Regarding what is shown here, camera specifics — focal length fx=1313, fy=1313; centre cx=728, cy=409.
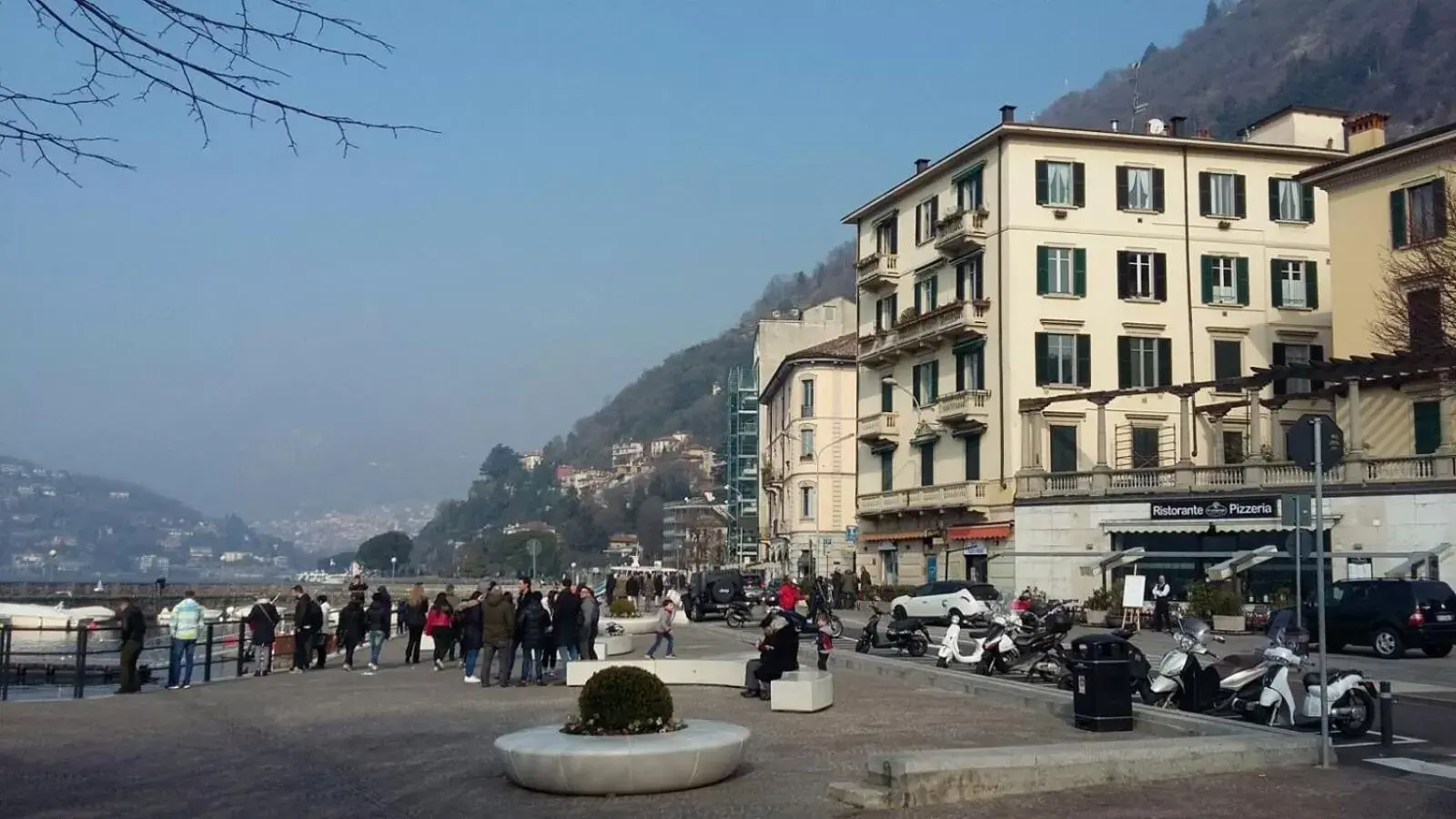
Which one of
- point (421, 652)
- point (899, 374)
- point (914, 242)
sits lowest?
point (421, 652)

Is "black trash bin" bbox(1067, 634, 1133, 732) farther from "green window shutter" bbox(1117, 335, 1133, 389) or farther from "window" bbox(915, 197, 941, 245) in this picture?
"window" bbox(915, 197, 941, 245)

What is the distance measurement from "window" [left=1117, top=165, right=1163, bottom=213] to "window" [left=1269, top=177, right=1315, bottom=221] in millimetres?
4419

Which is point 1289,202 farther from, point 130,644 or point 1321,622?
point 130,644

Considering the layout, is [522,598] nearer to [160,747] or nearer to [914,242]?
[160,747]

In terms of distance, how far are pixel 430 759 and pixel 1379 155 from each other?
114 ft

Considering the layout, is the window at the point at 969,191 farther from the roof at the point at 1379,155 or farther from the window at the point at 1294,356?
the window at the point at 1294,356

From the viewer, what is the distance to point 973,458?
49625 mm

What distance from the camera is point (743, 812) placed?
9.43 meters

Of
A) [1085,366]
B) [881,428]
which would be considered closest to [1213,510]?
[1085,366]

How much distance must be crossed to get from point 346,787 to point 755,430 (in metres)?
94.7

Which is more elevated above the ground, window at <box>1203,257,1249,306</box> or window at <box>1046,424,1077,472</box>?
window at <box>1203,257,1249,306</box>

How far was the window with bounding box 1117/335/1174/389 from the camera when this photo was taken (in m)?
47.8

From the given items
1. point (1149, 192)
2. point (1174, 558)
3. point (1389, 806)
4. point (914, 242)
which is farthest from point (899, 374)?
point (1389, 806)

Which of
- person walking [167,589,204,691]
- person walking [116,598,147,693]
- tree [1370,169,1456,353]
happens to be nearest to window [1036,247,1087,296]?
tree [1370,169,1456,353]
